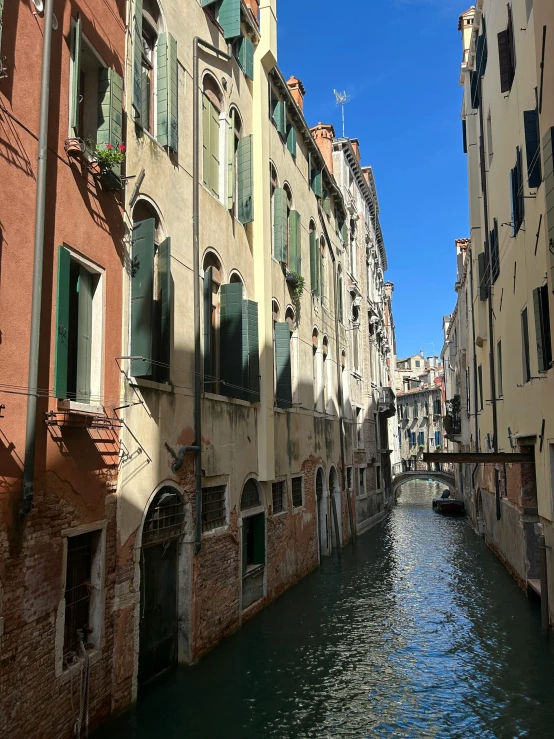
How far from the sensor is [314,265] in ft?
59.0

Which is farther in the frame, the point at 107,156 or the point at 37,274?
the point at 107,156

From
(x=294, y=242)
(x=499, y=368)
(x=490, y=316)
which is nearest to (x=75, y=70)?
(x=294, y=242)

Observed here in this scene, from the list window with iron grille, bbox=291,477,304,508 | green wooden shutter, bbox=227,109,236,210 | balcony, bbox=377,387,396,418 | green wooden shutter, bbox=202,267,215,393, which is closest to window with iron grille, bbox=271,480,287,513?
window with iron grille, bbox=291,477,304,508

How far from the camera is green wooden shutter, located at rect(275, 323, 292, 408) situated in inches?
554

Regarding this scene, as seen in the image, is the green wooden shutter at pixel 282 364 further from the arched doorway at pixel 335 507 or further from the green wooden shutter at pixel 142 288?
the green wooden shutter at pixel 142 288

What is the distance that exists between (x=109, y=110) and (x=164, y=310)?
2.48m

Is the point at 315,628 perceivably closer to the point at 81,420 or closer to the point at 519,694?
the point at 519,694

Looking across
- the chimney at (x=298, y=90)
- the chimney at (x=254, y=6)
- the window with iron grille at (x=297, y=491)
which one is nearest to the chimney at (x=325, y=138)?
the chimney at (x=298, y=90)

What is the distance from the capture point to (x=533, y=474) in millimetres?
12188

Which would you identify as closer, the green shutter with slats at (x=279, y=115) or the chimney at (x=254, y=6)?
the chimney at (x=254, y=6)

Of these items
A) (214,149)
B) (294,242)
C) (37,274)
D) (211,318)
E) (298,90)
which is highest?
(298,90)

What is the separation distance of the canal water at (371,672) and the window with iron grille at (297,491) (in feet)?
6.06

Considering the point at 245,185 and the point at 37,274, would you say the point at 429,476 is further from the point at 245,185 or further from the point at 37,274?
the point at 37,274

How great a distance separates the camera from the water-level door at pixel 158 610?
8094 mm
